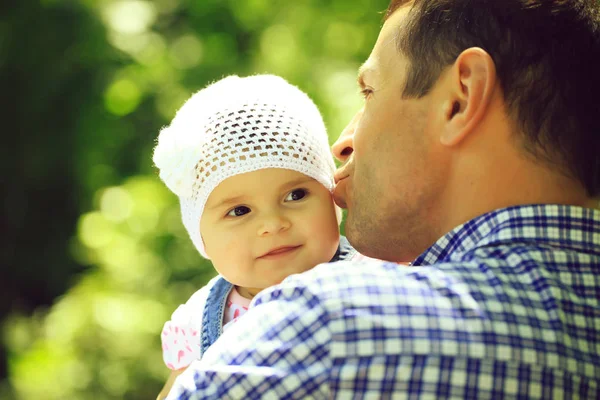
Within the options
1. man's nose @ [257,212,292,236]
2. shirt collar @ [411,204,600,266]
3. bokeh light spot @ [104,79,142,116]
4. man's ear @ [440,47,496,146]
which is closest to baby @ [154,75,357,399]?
man's nose @ [257,212,292,236]

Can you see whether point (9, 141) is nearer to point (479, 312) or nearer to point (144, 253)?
point (144, 253)

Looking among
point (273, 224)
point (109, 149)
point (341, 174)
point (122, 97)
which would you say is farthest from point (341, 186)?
point (109, 149)

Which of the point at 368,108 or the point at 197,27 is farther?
the point at 197,27

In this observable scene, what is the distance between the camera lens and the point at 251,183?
1824mm

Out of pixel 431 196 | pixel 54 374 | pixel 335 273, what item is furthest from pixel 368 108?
pixel 54 374

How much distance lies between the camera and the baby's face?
1829mm

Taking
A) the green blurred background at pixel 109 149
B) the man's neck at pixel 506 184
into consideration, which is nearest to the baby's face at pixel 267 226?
the man's neck at pixel 506 184

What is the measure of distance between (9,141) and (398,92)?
4.72 m

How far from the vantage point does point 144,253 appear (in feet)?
13.6

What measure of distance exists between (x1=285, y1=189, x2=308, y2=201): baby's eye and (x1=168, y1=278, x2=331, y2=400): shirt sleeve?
58cm

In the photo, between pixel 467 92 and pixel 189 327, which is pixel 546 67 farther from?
pixel 189 327

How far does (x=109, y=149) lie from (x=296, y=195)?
348cm

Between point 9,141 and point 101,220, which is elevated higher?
point 9,141

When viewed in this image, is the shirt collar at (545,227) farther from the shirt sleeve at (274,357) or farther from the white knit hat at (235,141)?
the white knit hat at (235,141)
